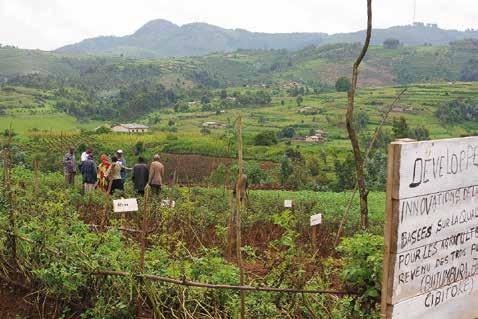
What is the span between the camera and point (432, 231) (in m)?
3.19

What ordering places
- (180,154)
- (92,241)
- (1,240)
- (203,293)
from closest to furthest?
(203,293)
(92,241)
(1,240)
(180,154)

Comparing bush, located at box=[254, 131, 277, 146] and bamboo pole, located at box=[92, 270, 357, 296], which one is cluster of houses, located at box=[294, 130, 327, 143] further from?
bamboo pole, located at box=[92, 270, 357, 296]

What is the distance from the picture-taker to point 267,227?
435 inches

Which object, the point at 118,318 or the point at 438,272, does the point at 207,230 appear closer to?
the point at 118,318

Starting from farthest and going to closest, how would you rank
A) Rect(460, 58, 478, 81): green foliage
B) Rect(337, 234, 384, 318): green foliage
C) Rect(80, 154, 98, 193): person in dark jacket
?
Rect(460, 58, 478, 81): green foliage, Rect(80, 154, 98, 193): person in dark jacket, Rect(337, 234, 384, 318): green foliage

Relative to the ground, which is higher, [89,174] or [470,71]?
[470,71]

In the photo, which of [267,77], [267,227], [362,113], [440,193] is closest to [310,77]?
[267,77]

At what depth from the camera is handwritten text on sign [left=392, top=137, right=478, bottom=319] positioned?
3.03 meters

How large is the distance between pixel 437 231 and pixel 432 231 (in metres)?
0.05

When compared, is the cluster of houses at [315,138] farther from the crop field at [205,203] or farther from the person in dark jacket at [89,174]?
the person in dark jacket at [89,174]

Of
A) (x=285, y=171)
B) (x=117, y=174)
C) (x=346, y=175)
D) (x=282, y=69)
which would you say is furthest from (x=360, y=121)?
(x=282, y=69)

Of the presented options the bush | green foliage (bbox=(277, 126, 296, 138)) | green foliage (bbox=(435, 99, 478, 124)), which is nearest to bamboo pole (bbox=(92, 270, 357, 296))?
the bush

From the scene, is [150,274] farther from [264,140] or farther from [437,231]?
[264,140]

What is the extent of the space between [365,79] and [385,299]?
104961 millimetres
